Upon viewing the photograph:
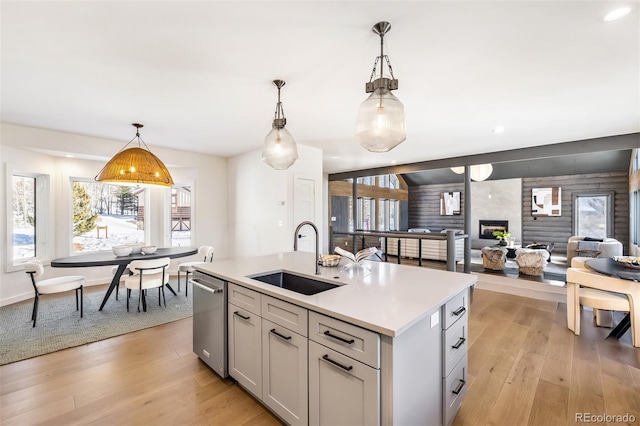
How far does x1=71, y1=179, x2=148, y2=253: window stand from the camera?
16.4ft

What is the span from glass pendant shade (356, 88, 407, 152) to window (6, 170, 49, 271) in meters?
5.18

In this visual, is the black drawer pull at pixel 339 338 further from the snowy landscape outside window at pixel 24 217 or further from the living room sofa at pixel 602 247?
the living room sofa at pixel 602 247

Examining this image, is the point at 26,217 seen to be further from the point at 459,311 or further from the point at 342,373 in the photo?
the point at 459,311

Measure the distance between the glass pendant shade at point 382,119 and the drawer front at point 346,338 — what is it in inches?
42.4

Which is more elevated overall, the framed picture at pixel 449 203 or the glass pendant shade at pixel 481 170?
the glass pendant shade at pixel 481 170

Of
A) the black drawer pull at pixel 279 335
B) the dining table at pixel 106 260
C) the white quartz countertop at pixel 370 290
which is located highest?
the white quartz countertop at pixel 370 290

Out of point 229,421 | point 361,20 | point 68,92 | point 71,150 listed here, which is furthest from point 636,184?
point 71,150

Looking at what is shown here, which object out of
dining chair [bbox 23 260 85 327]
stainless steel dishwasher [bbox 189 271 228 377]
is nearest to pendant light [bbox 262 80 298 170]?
stainless steel dishwasher [bbox 189 271 228 377]

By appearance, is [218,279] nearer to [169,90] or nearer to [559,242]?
[169,90]

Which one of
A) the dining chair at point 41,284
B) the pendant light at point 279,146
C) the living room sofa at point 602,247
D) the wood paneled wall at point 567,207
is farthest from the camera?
the wood paneled wall at point 567,207

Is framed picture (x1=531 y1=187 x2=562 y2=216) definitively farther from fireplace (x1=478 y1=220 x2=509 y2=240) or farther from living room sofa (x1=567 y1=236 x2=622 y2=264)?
living room sofa (x1=567 y1=236 x2=622 y2=264)

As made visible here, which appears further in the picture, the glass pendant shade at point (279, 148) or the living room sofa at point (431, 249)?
the living room sofa at point (431, 249)

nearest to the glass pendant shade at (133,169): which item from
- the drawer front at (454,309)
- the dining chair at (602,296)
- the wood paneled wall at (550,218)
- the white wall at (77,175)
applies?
the white wall at (77,175)

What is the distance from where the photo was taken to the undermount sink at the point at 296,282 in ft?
6.82
